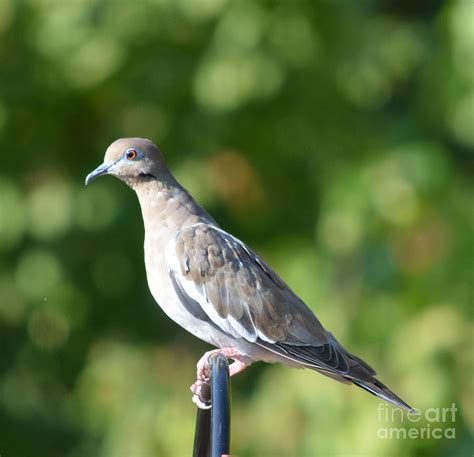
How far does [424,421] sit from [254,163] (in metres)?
2.60

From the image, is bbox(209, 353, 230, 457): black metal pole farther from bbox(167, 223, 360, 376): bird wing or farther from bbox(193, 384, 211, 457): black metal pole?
bbox(167, 223, 360, 376): bird wing

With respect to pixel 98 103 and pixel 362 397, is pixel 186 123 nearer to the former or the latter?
pixel 98 103

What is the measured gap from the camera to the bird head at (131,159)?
3920 millimetres

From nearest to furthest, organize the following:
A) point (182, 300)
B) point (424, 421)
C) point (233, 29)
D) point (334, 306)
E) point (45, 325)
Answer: point (182, 300) → point (424, 421) → point (334, 306) → point (233, 29) → point (45, 325)

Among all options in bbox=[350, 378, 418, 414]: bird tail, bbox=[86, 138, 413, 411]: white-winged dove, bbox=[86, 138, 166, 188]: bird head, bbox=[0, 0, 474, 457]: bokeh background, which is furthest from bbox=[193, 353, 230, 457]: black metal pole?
bbox=[0, 0, 474, 457]: bokeh background

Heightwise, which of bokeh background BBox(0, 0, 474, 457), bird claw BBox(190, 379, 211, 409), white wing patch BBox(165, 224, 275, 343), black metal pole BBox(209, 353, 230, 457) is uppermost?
bokeh background BBox(0, 0, 474, 457)

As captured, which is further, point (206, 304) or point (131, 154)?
point (131, 154)

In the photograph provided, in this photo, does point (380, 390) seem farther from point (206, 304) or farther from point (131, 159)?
point (131, 159)

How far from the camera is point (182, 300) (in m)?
3.65

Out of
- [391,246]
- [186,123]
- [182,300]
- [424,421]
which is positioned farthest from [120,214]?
[182,300]

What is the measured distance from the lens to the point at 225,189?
727 cm

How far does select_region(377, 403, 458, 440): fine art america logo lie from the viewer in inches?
218

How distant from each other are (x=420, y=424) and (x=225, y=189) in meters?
2.51

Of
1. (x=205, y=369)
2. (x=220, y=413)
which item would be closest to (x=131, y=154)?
(x=205, y=369)
